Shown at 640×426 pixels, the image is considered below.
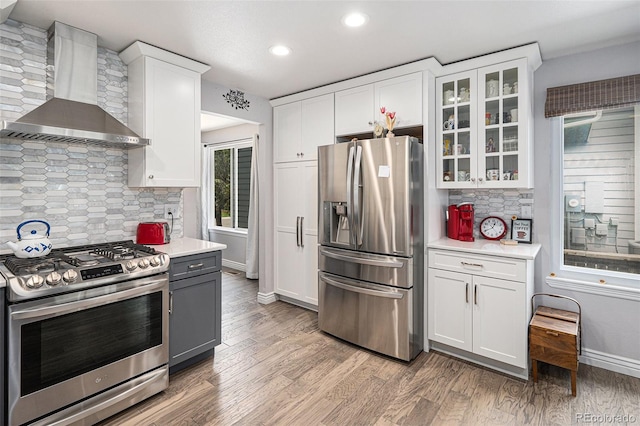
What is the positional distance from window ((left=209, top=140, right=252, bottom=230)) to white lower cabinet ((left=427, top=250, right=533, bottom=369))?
3.87 meters

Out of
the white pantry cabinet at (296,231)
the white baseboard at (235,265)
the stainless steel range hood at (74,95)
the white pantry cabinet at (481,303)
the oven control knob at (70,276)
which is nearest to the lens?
the oven control knob at (70,276)

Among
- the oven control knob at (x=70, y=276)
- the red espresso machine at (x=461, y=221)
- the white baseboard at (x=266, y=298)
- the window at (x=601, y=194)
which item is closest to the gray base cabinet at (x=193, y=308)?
the oven control knob at (x=70, y=276)

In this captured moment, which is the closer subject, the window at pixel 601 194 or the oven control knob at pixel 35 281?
the oven control knob at pixel 35 281

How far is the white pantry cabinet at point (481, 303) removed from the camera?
2420mm

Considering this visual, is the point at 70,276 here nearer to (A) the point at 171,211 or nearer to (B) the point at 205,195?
(A) the point at 171,211

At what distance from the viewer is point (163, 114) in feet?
8.77

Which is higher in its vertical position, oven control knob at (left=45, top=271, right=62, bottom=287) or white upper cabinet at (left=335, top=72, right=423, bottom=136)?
white upper cabinet at (left=335, top=72, right=423, bottom=136)

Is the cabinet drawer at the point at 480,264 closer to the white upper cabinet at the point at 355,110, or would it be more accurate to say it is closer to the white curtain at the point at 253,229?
the white upper cabinet at the point at 355,110

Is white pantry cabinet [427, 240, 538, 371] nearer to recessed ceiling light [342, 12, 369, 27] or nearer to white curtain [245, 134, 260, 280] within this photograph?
recessed ceiling light [342, 12, 369, 27]

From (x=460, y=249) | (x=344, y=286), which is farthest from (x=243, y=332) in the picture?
(x=460, y=249)

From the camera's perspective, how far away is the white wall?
2514 mm

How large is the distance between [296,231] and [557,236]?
2.49 meters

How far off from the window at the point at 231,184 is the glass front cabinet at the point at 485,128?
3530 millimetres
